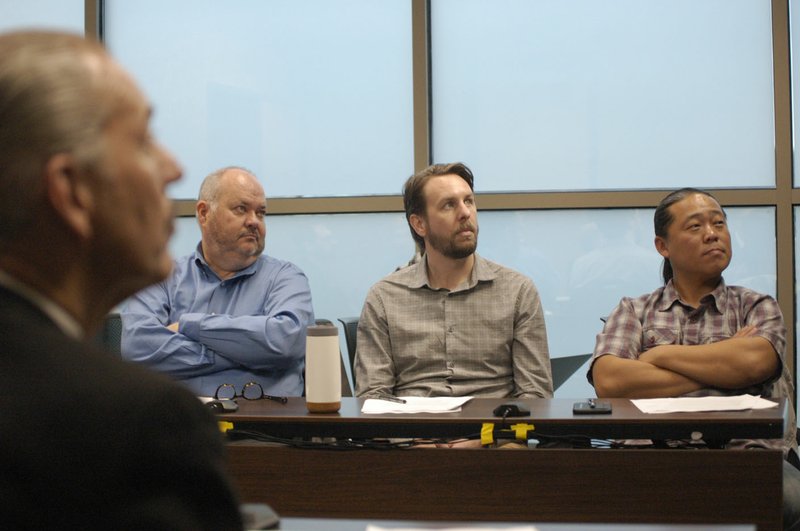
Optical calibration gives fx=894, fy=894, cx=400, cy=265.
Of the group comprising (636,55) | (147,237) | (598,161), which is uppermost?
(636,55)

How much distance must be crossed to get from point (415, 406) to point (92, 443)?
6.22 feet

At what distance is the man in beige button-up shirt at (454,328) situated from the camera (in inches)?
124

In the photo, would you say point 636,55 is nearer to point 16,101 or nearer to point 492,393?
point 492,393

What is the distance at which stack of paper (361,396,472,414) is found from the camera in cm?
246

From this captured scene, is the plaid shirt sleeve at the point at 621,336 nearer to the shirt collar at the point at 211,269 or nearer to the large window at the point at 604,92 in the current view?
the shirt collar at the point at 211,269

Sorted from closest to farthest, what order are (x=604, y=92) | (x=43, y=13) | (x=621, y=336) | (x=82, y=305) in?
(x=82, y=305) → (x=621, y=336) → (x=604, y=92) → (x=43, y=13)

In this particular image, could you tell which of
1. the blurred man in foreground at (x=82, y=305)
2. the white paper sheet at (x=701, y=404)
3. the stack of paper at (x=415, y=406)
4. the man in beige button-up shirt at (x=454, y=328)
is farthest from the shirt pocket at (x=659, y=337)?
the blurred man in foreground at (x=82, y=305)

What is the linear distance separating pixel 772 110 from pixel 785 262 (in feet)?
2.47

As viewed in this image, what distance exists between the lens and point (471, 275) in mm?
3289

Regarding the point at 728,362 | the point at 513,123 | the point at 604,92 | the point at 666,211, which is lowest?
the point at 728,362

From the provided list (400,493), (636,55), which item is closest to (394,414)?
(400,493)

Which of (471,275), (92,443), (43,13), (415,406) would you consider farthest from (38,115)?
(43,13)

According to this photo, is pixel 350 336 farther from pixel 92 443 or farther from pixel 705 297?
pixel 92 443

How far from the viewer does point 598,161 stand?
4.59 meters
